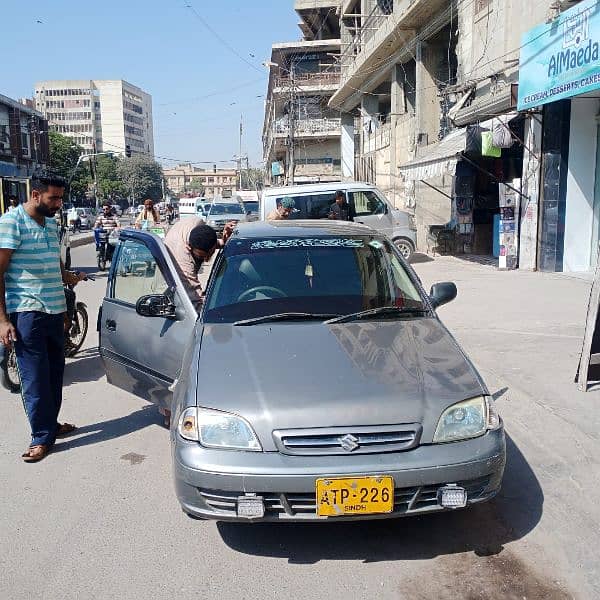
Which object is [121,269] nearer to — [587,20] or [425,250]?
[587,20]

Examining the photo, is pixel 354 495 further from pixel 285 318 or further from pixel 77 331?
pixel 77 331

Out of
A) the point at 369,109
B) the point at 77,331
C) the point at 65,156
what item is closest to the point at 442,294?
the point at 77,331

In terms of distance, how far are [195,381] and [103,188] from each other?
95.7 metres

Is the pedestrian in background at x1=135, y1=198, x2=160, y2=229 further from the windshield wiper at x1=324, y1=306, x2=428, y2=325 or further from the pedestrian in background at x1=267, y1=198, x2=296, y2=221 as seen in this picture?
the windshield wiper at x1=324, y1=306, x2=428, y2=325

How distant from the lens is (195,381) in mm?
3400

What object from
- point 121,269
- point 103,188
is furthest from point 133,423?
point 103,188

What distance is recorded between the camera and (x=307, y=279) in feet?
14.7

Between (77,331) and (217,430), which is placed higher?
(217,430)

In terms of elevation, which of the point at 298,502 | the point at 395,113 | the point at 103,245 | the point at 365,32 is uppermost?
the point at 365,32

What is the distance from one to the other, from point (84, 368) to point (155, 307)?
10.7ft

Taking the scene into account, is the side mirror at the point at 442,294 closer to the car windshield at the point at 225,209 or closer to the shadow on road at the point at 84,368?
the shadow on road at the point at 84,368

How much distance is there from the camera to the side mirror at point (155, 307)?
451 cm

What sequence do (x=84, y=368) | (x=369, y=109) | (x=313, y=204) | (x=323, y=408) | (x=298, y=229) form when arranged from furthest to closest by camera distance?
(x=369, y=109) < (x=313, y=204) < (x=84, y=368) < (x=298, y=229) < (x=323, y=408)

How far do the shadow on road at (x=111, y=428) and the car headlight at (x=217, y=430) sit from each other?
2092 millimetres
